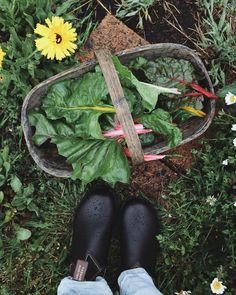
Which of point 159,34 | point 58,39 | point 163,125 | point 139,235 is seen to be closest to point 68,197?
point 139,235

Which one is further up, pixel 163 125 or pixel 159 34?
pixel 159 34

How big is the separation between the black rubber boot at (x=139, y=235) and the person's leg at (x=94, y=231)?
68 mm

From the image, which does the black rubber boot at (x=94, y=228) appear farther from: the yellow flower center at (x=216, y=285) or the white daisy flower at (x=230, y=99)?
the white daisy flower at (x=230, y=99)

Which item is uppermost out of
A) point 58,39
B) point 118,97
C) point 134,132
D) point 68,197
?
A: point 58,39

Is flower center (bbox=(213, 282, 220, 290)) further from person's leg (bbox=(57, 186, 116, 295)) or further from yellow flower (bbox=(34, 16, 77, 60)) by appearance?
yellow flower (bbox=(34, 16, 77, 60))

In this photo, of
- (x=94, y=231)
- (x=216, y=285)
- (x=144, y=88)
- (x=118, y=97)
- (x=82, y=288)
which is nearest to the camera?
(x=118, y=97)

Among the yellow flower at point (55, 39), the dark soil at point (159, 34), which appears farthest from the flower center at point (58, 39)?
the dark soil at point (159, 34)

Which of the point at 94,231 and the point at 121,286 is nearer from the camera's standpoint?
the point at 121,286

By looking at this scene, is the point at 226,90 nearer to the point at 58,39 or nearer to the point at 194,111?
the point at 194,111

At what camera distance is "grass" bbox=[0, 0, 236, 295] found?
2.04m

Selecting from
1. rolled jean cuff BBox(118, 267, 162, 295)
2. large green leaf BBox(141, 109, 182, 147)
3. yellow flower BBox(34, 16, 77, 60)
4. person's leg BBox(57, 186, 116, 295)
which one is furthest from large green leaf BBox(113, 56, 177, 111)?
rolled jean cuff BBox(118, 267, 162, 295)

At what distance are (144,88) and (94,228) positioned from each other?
2.25 ft

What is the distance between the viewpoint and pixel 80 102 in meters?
1.93

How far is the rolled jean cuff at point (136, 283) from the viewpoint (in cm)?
199
